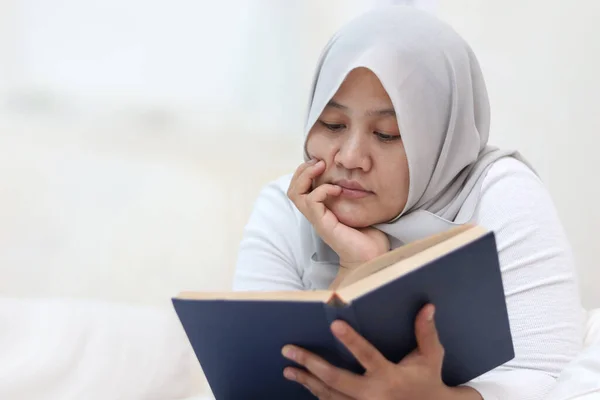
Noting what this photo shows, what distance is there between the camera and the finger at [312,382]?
79cm

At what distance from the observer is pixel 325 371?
0.75 meters

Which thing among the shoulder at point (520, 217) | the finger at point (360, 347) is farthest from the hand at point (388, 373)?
the shoulder at point (520, 217)

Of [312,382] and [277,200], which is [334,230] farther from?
[312,382]

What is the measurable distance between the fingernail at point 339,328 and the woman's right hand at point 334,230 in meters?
0.43

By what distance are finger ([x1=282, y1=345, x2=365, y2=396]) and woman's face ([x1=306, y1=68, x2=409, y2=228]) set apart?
15.7 inches

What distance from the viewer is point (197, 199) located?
175 cm

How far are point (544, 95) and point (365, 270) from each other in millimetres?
1344

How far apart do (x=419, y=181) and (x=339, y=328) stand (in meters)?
0.49

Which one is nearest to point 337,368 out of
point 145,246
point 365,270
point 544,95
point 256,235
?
point 365,270

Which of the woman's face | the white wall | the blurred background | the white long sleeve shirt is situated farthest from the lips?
the white wall

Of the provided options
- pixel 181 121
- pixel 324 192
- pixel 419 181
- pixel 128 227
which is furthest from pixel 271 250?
pixel 181 121

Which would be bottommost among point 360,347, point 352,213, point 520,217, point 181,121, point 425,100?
point 360,347

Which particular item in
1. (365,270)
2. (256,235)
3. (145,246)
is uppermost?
(145,246)

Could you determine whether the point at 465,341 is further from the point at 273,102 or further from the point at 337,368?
the point at 273,102
